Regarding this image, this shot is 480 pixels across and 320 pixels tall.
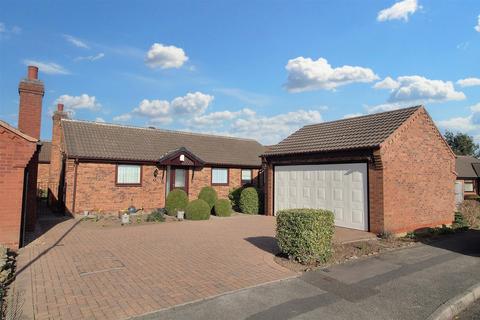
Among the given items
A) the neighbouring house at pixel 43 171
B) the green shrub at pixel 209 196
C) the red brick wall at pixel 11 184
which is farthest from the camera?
the neighbouring house at pixel 43 171

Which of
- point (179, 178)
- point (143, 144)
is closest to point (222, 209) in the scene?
point (179, 178)

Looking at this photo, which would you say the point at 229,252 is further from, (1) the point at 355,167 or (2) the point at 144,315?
(1) the point at 355,167

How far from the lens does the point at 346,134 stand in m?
14.8

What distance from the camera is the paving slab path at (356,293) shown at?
5156 millimetres

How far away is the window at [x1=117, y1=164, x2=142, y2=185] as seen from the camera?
702 inches

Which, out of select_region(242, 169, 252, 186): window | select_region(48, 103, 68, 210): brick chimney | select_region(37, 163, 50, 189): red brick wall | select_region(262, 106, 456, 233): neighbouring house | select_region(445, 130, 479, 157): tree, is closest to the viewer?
select_region(262, 106, 456, 233): neighbouring house

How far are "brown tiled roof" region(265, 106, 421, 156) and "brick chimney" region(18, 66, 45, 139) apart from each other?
11586 millimetres

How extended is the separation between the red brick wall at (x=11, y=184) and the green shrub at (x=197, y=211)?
7.97m

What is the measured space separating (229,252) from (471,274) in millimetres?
5874

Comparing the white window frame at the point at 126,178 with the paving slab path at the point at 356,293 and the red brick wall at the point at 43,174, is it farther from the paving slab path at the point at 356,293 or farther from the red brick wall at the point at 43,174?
the red brick wall at the point at 43,174

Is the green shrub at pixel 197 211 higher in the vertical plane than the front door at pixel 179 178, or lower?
lower

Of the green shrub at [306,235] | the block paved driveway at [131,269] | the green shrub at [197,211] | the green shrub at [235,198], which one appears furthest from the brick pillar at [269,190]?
the green shrub at [306,235]

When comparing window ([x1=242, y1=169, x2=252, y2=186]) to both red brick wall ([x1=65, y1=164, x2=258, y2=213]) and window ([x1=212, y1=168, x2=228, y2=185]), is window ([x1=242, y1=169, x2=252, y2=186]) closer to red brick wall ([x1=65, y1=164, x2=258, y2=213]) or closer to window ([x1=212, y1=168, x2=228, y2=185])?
window ([x1=212, y1=168, x2=228, y2=185])

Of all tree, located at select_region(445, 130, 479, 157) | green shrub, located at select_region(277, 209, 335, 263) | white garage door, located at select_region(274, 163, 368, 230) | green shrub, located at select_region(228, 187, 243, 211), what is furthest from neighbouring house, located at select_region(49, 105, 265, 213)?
tree, located at select_region(445, 130, 479, 157)
